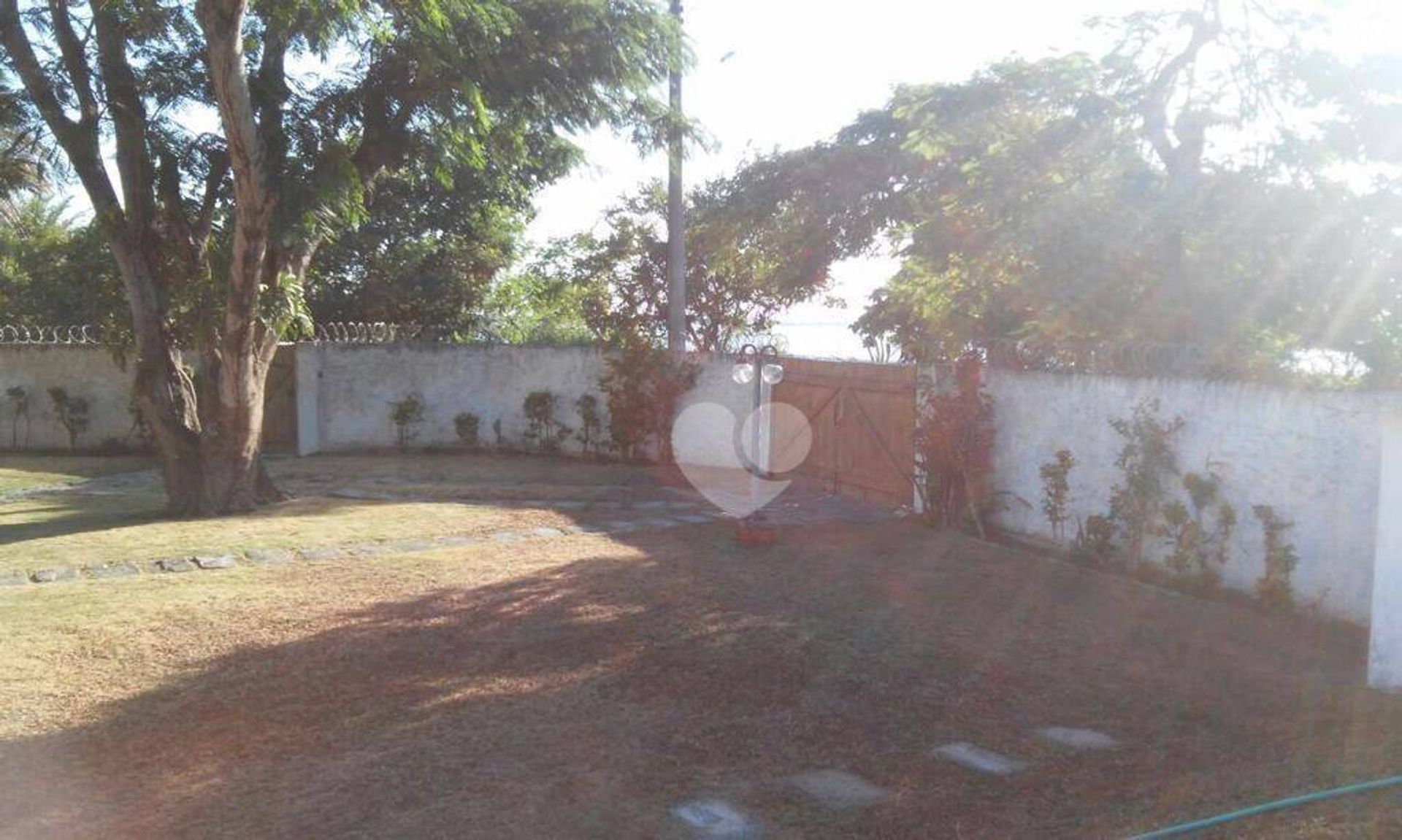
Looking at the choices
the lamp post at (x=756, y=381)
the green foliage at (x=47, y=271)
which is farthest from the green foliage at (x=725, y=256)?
the green foliage at (x=47, y=271)

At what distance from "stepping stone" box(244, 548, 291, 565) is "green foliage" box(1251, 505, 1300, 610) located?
6748 mm

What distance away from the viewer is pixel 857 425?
38.3 ft

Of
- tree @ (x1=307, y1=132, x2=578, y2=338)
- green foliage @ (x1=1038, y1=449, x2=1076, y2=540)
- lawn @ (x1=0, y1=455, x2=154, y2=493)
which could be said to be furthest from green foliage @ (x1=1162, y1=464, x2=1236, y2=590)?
tree @ (x1=307, y1=132, x2=578, y2=338)

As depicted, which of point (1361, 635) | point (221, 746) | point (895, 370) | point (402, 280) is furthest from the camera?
point (402, 280)

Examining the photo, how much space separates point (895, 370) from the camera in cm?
1084

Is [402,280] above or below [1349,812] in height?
above

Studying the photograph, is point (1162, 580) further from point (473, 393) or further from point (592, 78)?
point (473, 393)

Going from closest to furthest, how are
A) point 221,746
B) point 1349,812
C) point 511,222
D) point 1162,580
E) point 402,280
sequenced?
point 1349,812 → point 221,746 → point 1162,580 → point 402,280 → point 511,222

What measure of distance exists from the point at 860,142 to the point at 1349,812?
12917 millimetres

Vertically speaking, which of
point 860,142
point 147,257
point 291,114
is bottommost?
point 147,257

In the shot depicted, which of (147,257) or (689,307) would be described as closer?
(147,257)

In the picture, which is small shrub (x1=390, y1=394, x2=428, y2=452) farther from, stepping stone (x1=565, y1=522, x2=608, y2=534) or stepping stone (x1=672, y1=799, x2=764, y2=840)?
stepping stone (x1=672, y1=799, x2=764, y2=840)

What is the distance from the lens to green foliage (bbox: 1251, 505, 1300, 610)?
22.0 feet

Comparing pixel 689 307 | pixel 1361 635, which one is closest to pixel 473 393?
pixel 689 307
